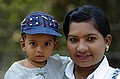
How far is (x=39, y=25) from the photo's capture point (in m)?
3.00

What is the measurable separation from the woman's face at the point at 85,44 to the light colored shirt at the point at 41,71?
0.21 metres

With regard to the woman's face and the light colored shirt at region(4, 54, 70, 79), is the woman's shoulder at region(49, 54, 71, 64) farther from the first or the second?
the woman's face

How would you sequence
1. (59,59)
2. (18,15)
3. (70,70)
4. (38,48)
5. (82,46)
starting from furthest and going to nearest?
(18,15) → (59,59) → (70,70) → (38,48) → (82,46)

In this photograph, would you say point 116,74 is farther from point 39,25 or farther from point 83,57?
point 39,25

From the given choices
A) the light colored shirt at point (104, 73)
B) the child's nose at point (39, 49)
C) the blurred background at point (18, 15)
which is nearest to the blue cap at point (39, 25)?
the child's nose at point (39, 49)

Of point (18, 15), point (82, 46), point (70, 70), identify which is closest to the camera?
point (82, 46)

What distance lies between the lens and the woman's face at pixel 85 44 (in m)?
2.86

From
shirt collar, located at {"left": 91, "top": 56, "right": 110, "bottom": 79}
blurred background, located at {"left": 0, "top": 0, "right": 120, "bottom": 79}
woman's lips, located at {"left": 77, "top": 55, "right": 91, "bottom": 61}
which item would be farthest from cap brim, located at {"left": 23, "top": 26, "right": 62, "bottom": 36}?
blurred background, located at {"left": 0, "top": 0, "right": 120, "bottom": 79}

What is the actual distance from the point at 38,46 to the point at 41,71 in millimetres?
179

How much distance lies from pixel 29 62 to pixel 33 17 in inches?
12.7

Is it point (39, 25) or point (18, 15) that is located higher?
point (39, 25)

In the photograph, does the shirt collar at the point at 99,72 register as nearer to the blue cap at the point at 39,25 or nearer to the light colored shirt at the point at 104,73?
the light colored shirt at the point at 104,73

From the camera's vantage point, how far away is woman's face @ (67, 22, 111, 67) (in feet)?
9.39

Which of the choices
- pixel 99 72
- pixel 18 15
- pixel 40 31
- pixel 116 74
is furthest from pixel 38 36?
pixel 18 15
